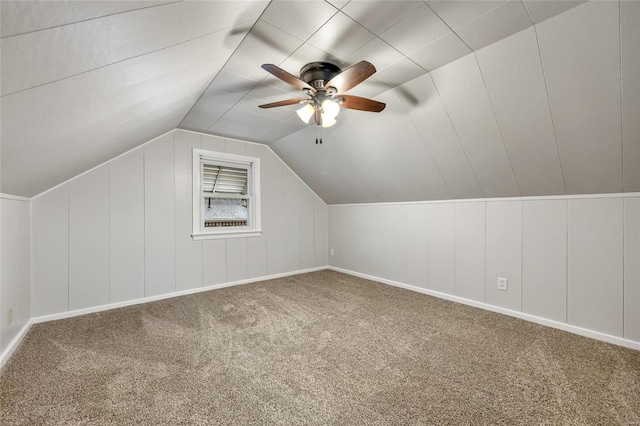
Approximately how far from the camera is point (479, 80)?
2.02m

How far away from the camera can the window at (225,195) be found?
3.72 m

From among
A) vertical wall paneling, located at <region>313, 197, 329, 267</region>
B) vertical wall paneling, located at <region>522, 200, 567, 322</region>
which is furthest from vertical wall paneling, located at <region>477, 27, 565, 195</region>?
vertical wall paneling, located at <region>313, 197, 329, 267</region>

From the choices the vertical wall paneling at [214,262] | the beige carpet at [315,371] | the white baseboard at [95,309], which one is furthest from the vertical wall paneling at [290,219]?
the beige carpet at [315,371]

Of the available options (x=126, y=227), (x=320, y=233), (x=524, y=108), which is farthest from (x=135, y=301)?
(x=524, y=108)

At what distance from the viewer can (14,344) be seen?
2123 mm

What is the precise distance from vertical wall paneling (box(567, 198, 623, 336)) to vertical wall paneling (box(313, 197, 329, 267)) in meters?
3.42

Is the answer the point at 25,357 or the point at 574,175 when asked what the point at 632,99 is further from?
the point at 25,357

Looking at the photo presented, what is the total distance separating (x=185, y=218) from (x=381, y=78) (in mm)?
2933

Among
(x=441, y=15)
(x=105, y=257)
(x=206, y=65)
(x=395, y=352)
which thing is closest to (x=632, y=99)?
(x=441, y=15)

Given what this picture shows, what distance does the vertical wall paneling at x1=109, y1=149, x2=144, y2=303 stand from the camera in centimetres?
311

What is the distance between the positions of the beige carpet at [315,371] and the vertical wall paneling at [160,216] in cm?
57

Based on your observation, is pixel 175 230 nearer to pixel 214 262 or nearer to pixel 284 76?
pixel 214 262

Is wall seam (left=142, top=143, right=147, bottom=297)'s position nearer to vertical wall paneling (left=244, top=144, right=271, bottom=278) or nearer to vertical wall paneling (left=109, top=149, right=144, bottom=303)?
vertical wall paneling (left=109, top=149, right=144, bottom=303)

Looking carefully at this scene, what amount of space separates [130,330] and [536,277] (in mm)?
3866
